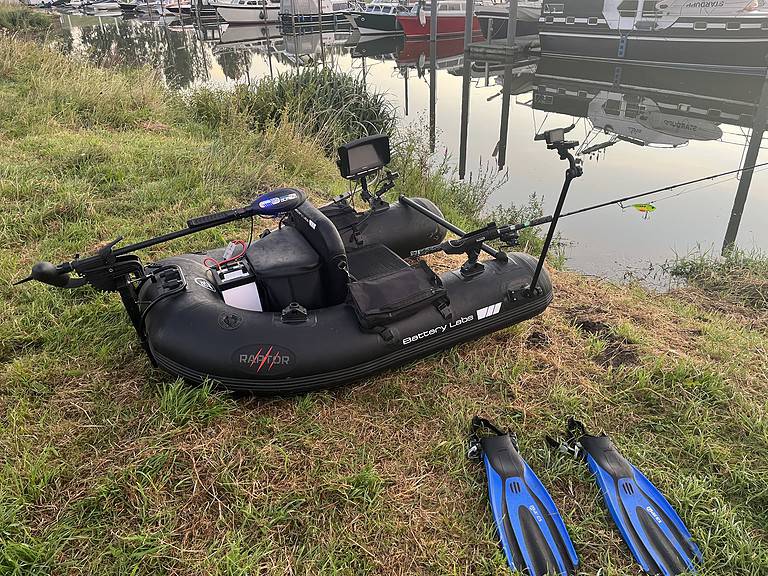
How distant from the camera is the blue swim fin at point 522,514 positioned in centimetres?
185

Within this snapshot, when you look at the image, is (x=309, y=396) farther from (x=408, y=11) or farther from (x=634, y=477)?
(x=408, y=11)

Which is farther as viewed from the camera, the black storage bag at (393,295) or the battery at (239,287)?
the battery at (239,287)

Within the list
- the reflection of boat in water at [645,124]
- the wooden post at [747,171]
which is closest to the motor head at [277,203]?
the wooden post at [747,171]

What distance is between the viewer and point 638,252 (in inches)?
211

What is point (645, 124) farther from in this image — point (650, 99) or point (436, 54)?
point (436, 54)

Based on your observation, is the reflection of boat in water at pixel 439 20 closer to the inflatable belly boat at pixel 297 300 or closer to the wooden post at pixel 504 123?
the wooden post at pixel 504 123

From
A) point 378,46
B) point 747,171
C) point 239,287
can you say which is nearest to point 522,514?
point 239,287

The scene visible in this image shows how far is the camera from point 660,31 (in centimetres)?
1499

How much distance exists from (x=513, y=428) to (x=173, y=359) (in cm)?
158

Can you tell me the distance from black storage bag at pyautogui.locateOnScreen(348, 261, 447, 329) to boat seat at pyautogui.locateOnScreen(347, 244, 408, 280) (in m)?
0.11

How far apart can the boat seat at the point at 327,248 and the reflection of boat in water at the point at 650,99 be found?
17.5 ft

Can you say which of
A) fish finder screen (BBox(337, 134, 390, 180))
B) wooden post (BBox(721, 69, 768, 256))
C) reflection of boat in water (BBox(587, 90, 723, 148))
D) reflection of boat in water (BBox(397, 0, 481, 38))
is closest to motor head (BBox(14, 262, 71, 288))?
fish finder screen (BBox(337, 134, 390, 180))

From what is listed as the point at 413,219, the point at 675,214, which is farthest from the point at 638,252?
the point at 413,219

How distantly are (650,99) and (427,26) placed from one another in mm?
14061
